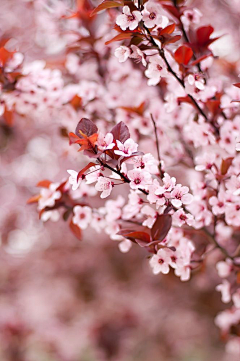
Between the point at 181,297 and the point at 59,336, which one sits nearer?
the point at 181,297

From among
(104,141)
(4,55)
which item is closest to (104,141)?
(104,141)

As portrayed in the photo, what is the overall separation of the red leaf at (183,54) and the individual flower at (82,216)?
412 millimetres

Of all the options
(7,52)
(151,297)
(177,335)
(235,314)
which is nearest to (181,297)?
(151,297)

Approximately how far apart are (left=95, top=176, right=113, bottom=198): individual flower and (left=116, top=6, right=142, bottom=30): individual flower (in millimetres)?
290

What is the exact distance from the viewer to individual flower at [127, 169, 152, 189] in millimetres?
665

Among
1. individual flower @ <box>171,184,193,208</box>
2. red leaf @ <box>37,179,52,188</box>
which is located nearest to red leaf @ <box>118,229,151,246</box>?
individual flower @ <box>171,184,193,208</box>

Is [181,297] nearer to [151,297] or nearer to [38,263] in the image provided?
[151,297]

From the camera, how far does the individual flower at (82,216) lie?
3.02ft

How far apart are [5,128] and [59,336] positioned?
191 centimetres

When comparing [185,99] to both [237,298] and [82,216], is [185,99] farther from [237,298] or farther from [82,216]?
[237,298]

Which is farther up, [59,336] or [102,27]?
[102,27]

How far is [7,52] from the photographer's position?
95 cm

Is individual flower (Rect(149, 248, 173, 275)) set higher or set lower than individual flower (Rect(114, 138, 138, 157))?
lower

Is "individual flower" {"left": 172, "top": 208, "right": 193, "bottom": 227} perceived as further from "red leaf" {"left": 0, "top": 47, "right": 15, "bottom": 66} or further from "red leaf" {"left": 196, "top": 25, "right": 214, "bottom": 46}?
"red leaf" {"left": 0, "top": 47, "right": 15, "bottom": 66}
